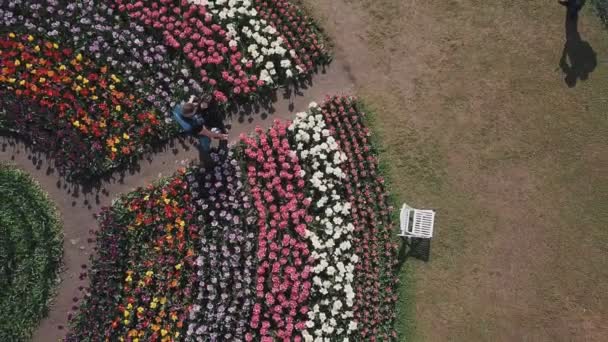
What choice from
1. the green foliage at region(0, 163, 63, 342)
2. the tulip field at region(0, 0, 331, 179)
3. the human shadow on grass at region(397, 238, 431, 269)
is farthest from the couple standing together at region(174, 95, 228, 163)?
the human shadow on grass at region(397, 238, 431, 269)

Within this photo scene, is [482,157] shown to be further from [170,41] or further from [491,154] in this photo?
[170,41]

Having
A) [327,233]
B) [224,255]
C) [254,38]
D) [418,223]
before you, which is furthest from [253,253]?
[254,38]

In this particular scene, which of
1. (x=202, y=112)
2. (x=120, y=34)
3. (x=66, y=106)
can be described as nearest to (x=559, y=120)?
(x=202, y=112)

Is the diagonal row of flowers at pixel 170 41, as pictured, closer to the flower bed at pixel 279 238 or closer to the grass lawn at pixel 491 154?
the flower bed at pixel 279 238

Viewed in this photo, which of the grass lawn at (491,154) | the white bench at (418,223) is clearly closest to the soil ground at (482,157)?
the grass lawn at (491,154)

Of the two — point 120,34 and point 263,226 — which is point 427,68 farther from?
point 120,34
